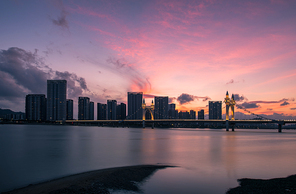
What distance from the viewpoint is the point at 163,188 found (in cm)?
1559

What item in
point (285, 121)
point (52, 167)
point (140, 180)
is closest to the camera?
point (140, 180)

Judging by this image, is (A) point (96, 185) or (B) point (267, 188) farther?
(A) point (96, 185)

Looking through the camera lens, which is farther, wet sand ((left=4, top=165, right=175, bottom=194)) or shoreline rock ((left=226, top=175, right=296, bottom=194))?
wet sand ((left=4, top=165, right=175, bottom=194))

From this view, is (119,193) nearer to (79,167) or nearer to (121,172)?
(121,172)

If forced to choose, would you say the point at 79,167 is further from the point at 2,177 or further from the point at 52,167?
the point at 2,177

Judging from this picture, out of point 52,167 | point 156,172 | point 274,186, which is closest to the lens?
point 274,186

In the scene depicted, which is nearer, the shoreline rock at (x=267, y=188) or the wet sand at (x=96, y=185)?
the shoreline rock at (x=267, y=188)

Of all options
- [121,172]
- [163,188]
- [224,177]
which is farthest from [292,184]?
[121,172]

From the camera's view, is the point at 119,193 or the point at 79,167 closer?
the point at 119,193

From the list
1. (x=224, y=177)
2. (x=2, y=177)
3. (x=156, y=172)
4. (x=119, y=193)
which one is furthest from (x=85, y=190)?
(x=224, y=177)

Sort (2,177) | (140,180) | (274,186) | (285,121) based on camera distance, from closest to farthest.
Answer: (274,186)
(140,180)
(2,177)
(285,121)

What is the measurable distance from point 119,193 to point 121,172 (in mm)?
6362

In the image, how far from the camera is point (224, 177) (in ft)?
63.7

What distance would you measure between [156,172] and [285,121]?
13045 cm
